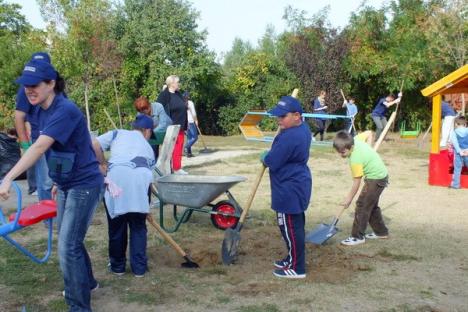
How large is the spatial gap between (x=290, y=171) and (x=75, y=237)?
1.71 metres

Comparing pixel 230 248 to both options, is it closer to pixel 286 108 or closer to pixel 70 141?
pixel 286 108

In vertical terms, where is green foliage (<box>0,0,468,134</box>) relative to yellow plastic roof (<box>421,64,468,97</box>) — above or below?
above

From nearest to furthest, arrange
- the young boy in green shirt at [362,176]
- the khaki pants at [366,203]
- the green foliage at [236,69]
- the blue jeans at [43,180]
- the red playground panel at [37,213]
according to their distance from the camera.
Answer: the red playground panel at [37,213] → the young boy in green shirt at [362,176] → the khaki pants at [366,203] → the blue jeans at [43,180] → the green foliage at [236,69]

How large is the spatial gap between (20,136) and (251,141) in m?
11.4

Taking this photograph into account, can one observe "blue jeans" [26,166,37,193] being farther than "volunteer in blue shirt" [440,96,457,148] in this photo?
No

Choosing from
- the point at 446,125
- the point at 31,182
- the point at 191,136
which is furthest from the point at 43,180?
the point at 446,125

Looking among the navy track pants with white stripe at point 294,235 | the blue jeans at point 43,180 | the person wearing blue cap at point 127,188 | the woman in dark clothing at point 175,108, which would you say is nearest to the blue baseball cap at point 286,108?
the navy track pants with white stripe at point 294,235

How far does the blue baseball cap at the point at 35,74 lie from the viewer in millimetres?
3070

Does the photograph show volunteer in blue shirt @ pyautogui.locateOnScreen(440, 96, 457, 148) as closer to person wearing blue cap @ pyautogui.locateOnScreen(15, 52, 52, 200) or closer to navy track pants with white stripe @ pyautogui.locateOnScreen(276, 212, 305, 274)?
navy track pants with white stripe @ pyautogui.locateOnScreen(276, 212, 305, 274)

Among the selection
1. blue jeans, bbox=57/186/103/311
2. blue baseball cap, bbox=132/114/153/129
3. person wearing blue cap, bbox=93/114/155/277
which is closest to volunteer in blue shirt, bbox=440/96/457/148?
blue baseball cap, bbox=132/114/153/129

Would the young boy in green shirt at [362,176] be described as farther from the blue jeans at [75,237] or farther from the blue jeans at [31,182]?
the blue jeans at [31,182]

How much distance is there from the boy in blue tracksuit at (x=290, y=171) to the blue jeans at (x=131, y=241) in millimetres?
1081

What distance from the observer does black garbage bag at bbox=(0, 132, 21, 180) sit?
8867 millimetres

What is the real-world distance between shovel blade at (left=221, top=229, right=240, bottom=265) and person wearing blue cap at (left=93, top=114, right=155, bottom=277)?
699mm
